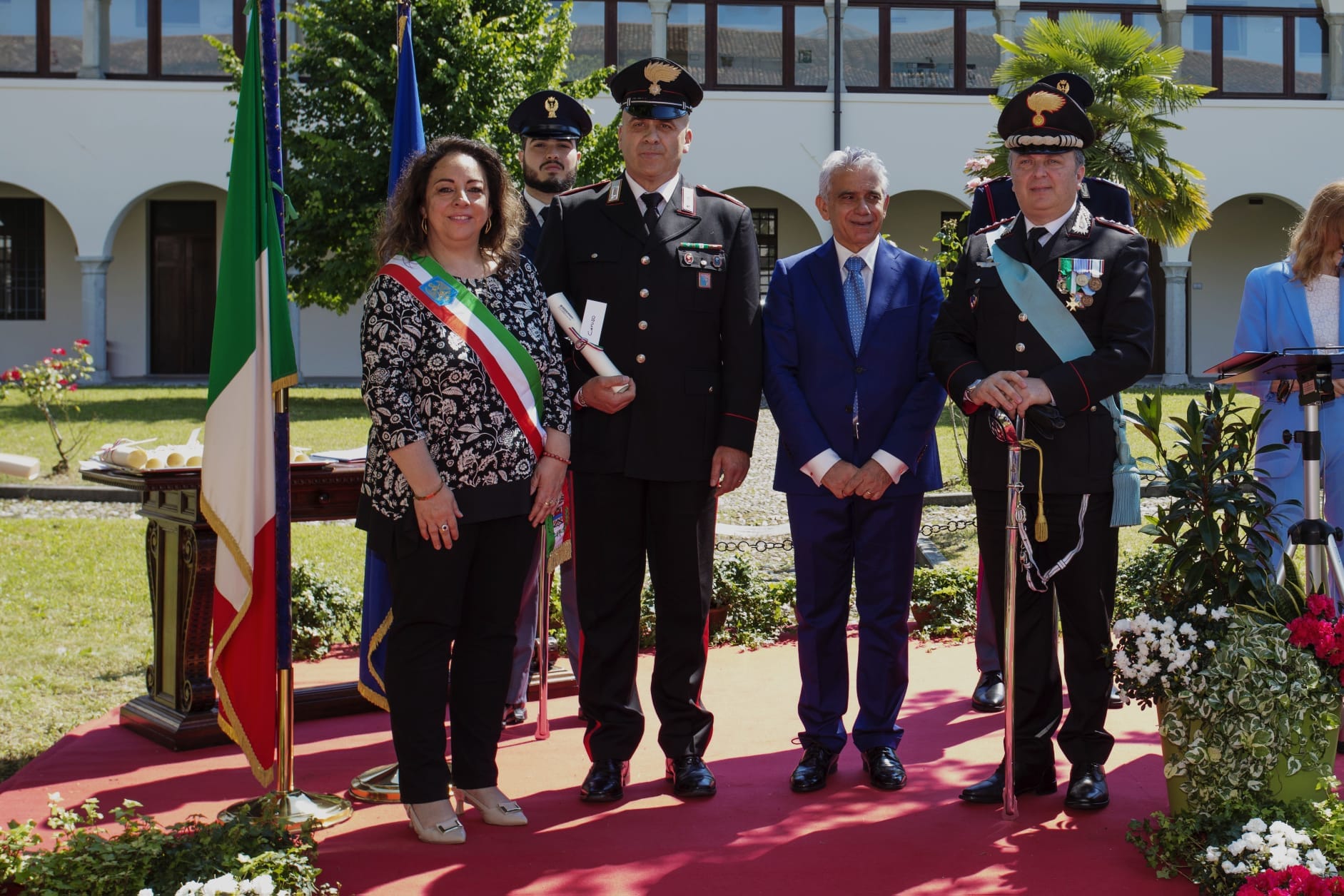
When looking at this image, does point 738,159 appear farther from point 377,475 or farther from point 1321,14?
point 377,475

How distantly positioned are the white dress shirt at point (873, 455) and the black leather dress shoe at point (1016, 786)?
984mm

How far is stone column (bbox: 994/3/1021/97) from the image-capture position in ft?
73.0

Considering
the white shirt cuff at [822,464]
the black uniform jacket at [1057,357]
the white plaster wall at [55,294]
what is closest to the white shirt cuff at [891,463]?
the white shirt cuff at [822,464]

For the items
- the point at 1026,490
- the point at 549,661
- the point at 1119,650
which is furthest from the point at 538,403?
the point at 549,661

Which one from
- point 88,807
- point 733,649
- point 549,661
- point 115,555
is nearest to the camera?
point 88,807

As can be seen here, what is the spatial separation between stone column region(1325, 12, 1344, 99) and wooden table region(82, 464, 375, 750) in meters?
22.2

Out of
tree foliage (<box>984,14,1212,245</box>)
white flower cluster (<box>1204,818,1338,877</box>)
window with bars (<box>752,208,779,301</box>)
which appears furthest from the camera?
window with bars (<box>752,208,779,301</box>)

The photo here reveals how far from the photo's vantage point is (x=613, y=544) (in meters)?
4.38

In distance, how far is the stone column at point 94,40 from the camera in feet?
72.1

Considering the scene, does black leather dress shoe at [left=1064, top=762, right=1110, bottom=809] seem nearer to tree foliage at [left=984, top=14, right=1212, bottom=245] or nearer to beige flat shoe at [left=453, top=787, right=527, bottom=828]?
beige flat shoe at [left=453, top=787, right=527, bottom=828]

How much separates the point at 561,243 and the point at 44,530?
7.17 m

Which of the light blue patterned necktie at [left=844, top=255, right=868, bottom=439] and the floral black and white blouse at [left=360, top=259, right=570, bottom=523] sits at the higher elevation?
the light blue patterned necktie at [left=844, top=255, right=868, bottom=439]

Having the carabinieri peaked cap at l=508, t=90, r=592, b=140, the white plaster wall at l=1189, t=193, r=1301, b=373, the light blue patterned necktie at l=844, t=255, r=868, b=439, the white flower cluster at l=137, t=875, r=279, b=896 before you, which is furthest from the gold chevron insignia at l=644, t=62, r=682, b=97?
the white plaster wall at l=1189, t=193, r=1301, b=373

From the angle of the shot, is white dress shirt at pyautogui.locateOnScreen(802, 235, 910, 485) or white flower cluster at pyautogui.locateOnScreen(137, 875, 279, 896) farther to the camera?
white dress shirt at pyautogui.locateOnScreen(802, 235, 910, 485)
